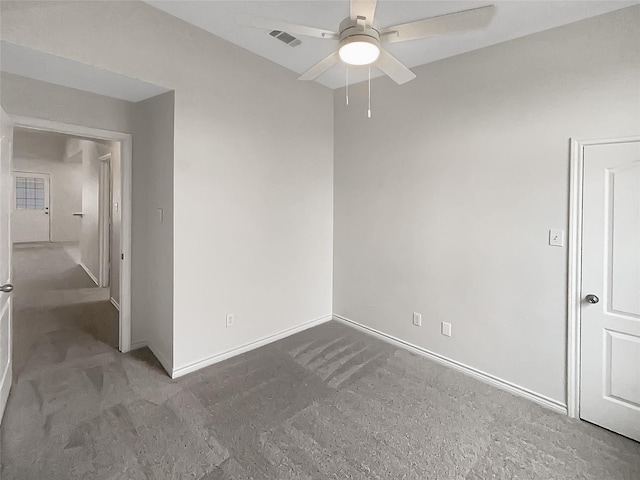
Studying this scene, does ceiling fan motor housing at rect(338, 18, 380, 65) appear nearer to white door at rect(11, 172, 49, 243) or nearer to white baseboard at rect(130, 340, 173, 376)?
white baseboard at rect(130, 340, 173, 376)

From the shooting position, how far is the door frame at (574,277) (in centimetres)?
223

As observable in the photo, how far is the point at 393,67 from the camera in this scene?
193 centimetres

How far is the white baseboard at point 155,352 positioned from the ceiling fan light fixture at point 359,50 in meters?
2.67

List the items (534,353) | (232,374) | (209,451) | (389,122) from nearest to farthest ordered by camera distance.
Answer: (209,451) < (534,353) < (232,374) < (389,122)

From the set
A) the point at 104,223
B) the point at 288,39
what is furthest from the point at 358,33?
the point at 104,223

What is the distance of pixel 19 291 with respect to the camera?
16.6 feet

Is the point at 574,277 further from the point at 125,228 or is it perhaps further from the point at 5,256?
the point at 5,256

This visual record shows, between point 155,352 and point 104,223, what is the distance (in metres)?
3.52

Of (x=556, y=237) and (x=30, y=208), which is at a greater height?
(x=30, y=208)

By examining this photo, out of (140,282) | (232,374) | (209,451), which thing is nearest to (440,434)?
(209,451)

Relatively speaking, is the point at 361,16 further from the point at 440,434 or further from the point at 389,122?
the point at 440,434

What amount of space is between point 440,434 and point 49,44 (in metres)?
3.46

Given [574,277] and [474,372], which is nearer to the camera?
[574,277]

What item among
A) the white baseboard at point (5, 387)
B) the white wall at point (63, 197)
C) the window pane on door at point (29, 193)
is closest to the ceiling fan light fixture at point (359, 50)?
→ the white baseboard at point (5, 387)
